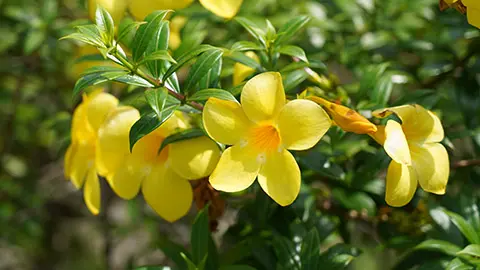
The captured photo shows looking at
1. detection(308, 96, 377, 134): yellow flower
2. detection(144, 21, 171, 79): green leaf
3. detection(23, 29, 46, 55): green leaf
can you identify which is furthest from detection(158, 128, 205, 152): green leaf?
detection(23, 29, 46, 55): green leaf

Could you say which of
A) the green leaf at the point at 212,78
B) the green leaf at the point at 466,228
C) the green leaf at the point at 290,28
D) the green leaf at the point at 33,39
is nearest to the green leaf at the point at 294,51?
the green leaf at the point at 290,28

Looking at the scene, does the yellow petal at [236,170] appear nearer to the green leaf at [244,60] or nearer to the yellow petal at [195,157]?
the yellow petal at [195,157]

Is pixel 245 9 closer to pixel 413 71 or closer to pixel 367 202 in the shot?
pixel 413 71

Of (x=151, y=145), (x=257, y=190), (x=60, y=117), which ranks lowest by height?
(x=60, y=117)

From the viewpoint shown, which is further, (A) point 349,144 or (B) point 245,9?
(B) point 245,9

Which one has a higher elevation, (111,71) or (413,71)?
(111,71)

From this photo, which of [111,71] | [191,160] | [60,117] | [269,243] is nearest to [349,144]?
[269,243]
